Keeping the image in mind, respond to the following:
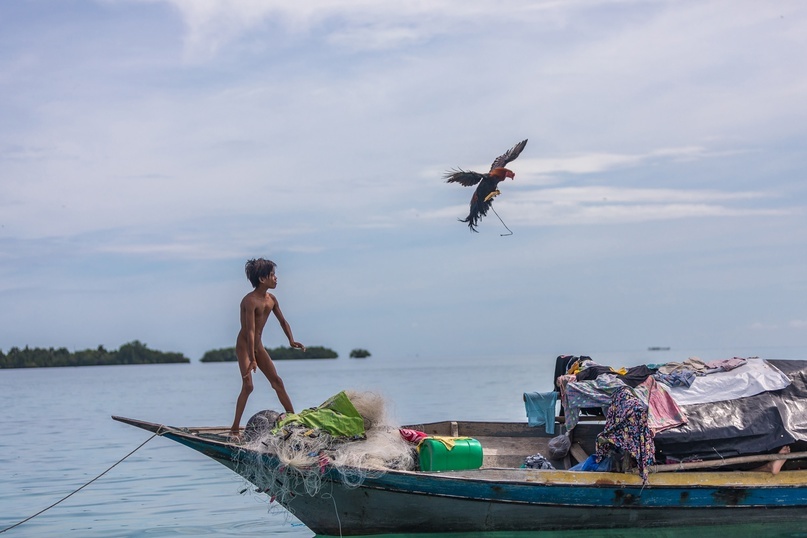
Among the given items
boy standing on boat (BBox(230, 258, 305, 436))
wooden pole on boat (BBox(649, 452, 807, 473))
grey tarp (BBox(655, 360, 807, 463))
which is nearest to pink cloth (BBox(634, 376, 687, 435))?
grey tarp (BBox(655, 360, 807, 463))

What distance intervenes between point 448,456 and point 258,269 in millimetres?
2572

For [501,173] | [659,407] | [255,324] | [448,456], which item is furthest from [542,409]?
[255,324]

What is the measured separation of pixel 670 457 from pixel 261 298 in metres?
4.13

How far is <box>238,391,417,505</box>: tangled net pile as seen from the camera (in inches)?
292

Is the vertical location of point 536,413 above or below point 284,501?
above

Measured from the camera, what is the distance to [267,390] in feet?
138

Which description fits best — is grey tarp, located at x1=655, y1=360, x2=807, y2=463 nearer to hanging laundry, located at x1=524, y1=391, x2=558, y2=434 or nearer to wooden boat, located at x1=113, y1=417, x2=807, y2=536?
wooden boat, located at x1=113, y1=417, x2=807, y2=536

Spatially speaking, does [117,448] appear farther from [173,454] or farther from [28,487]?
[28,487]

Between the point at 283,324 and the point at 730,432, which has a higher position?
the point at 283,324

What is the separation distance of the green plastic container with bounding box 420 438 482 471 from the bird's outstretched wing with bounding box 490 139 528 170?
284cm

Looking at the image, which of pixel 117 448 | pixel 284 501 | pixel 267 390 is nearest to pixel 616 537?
pixel 284 501

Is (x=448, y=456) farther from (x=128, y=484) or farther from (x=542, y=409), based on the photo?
(x=128, y=484)

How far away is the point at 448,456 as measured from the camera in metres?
7.88

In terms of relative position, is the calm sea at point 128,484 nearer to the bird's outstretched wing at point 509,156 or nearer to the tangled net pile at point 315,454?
the tangled net pile at point 315,454
